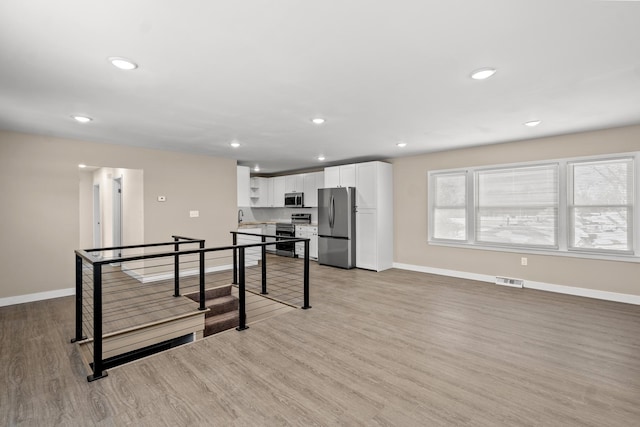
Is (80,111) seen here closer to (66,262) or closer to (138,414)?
(66,262)

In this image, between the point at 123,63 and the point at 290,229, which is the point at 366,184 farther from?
the point at 123,63

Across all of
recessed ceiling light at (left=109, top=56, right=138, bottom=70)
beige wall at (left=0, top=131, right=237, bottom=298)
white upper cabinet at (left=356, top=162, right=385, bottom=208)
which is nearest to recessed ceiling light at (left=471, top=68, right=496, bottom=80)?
recessed ceiling light at (left=109, top=56, right=138, bottom=70)

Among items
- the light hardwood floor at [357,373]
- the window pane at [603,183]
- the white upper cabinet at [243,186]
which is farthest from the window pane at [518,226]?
the white upper cabinet at [243,186]

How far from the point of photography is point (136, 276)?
565 centimetres

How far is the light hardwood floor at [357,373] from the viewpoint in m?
1.96

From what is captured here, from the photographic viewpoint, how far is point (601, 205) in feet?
14.0

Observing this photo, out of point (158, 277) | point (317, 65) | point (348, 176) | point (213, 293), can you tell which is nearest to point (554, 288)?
point (348, 176)

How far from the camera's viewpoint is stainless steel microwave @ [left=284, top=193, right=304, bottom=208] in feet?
27.1

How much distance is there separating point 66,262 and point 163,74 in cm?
395

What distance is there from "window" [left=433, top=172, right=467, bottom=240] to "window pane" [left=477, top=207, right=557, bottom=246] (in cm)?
32

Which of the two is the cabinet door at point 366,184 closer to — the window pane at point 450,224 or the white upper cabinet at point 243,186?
the window pane at point 450,224

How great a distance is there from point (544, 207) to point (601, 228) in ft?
2.39

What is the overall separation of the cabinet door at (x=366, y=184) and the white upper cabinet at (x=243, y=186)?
261 cm

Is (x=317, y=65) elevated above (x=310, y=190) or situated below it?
above
